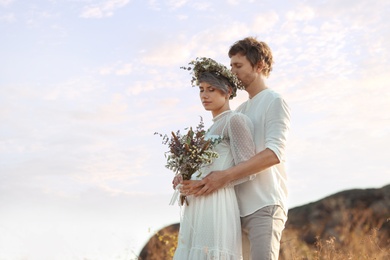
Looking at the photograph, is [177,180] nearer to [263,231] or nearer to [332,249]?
[263,231]

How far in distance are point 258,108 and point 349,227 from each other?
5.71 meters

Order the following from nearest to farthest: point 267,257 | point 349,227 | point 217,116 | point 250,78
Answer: point 267,257
point 217,116
point 250,78
point 349,227

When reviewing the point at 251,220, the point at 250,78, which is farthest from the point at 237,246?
the point at 250,78

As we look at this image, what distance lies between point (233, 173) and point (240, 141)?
9.9 inches

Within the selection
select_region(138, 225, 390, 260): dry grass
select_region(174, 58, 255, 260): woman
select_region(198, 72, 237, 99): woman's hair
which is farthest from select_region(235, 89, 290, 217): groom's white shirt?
select_region(138, 225, 390, 260): dry grass

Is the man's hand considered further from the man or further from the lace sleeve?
the lace sleeve

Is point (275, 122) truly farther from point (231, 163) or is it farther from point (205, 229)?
point (205, 229)

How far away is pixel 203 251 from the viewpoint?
15.1ft

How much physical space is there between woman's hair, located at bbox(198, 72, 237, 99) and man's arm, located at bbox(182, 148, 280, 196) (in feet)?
1.92

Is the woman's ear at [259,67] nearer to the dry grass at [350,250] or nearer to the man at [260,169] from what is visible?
the man at [260,169]

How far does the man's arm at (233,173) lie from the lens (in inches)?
180

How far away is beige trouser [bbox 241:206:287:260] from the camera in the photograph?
457 centimetres

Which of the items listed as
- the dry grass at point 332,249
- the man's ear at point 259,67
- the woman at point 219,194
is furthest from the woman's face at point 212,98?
the dry grass at point 332,249

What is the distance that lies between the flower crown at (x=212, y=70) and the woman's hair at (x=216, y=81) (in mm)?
33
